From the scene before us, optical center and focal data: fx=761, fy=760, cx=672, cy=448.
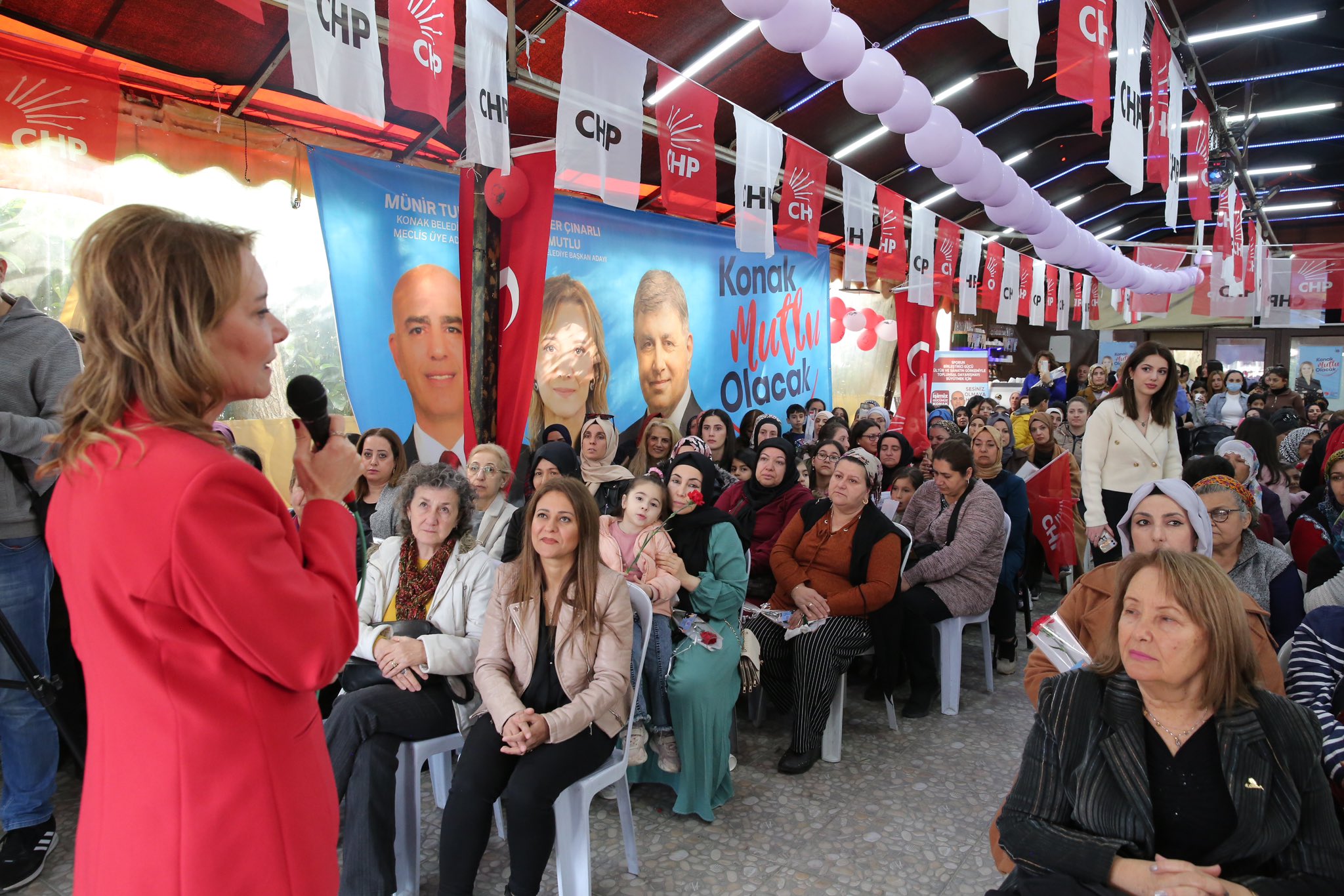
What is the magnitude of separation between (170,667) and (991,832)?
204cm

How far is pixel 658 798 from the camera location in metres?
3.12

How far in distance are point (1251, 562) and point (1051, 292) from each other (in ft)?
37.2

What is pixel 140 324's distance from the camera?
3.01 feet

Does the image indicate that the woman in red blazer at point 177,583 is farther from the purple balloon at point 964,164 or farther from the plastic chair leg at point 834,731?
the purple balloon at point 964,164

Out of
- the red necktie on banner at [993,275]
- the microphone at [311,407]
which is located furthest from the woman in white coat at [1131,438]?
the red necktie on banner at [993,275]

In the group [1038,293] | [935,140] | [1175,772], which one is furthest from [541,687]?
[1038,293]

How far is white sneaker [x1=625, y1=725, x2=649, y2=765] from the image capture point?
107 inches

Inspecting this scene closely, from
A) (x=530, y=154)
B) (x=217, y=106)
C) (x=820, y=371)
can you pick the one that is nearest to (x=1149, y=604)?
(x=530, y=154)

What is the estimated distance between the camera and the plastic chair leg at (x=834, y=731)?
342 cm

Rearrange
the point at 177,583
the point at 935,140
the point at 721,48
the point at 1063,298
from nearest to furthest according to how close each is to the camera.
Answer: the point at 177,583 < the point at 935,140 < the point at 721,48 < the point at 1063,298

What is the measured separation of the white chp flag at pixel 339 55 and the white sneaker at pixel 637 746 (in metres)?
2.31

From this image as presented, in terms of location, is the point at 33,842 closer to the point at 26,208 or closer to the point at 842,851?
the point at 842,851

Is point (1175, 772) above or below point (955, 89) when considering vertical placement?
below

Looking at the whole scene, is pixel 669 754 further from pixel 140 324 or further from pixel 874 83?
pixel 874 83
